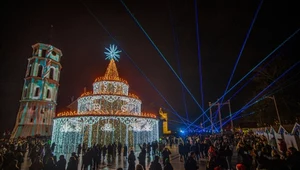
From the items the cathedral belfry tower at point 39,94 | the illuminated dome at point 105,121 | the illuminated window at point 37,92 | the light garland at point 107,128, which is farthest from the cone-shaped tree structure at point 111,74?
the illuminated window at point 37,92

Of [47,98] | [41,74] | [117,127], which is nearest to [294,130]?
[117,127]

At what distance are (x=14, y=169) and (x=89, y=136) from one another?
1384cm

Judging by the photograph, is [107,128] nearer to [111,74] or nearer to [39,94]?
[111,74]

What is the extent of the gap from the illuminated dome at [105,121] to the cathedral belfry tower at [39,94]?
24.5 meters

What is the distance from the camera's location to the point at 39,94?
43031 mm

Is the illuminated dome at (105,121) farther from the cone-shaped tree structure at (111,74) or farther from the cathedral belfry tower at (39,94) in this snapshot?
the cathedral belfry tower at (39,94)

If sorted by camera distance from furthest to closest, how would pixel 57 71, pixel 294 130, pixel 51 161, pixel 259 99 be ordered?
pixel 57 71 → pixel 259 99 → pixel 294 130 → pixel 51 161

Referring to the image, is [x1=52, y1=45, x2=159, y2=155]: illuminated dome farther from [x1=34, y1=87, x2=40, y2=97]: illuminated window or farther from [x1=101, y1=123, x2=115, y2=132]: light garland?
[x1=34, y1=87, x2=40, y2=97]: illuminated window

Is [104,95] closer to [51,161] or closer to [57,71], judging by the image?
[51,161]

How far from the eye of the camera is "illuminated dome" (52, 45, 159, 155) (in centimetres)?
1889

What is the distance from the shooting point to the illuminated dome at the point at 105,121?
62.0ft

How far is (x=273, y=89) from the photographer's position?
81.9ft

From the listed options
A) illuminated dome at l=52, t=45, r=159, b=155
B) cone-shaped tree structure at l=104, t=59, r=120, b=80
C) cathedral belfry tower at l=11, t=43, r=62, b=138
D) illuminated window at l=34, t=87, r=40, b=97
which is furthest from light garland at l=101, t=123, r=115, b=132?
illuminated window at l=34, t=87, r=40, b=97

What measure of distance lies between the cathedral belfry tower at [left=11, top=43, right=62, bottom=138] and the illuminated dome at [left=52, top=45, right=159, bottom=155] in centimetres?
2448
